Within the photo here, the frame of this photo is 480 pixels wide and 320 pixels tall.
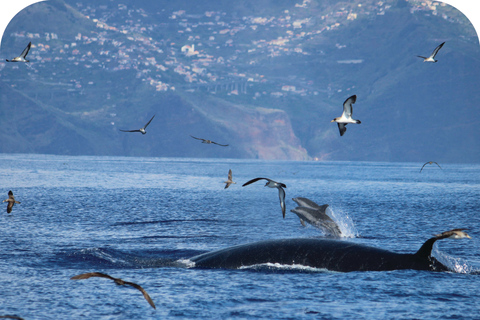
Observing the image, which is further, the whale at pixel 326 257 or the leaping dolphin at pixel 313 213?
the leaping dolphin at pixel 313 213

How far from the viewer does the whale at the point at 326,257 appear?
16544 millimetres

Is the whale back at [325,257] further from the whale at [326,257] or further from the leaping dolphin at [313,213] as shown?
the leaping dolphin at [313,213]

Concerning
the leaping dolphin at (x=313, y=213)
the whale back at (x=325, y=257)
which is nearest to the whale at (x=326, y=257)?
the whale back at (x=325, y=257)

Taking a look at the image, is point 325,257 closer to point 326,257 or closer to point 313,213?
point 326,257

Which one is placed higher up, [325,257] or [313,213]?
[313,213]

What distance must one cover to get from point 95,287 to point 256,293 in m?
4.59

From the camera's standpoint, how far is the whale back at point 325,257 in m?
16.6

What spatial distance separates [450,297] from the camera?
15461 millimetres

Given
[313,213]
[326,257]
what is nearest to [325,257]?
[326,257]

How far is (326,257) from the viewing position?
675 inches

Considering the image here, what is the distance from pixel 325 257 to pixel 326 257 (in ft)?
0.09

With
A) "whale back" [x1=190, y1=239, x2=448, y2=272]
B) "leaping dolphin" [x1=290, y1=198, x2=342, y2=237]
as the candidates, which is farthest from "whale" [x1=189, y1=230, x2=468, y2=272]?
"leaping dolphin" [x1=290, y1=198, x2=342, y2=237]

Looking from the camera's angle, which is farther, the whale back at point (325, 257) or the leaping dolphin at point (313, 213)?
the leaping dolphin at point (313, 213)

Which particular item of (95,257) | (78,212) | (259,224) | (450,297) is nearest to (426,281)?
(450,297)
